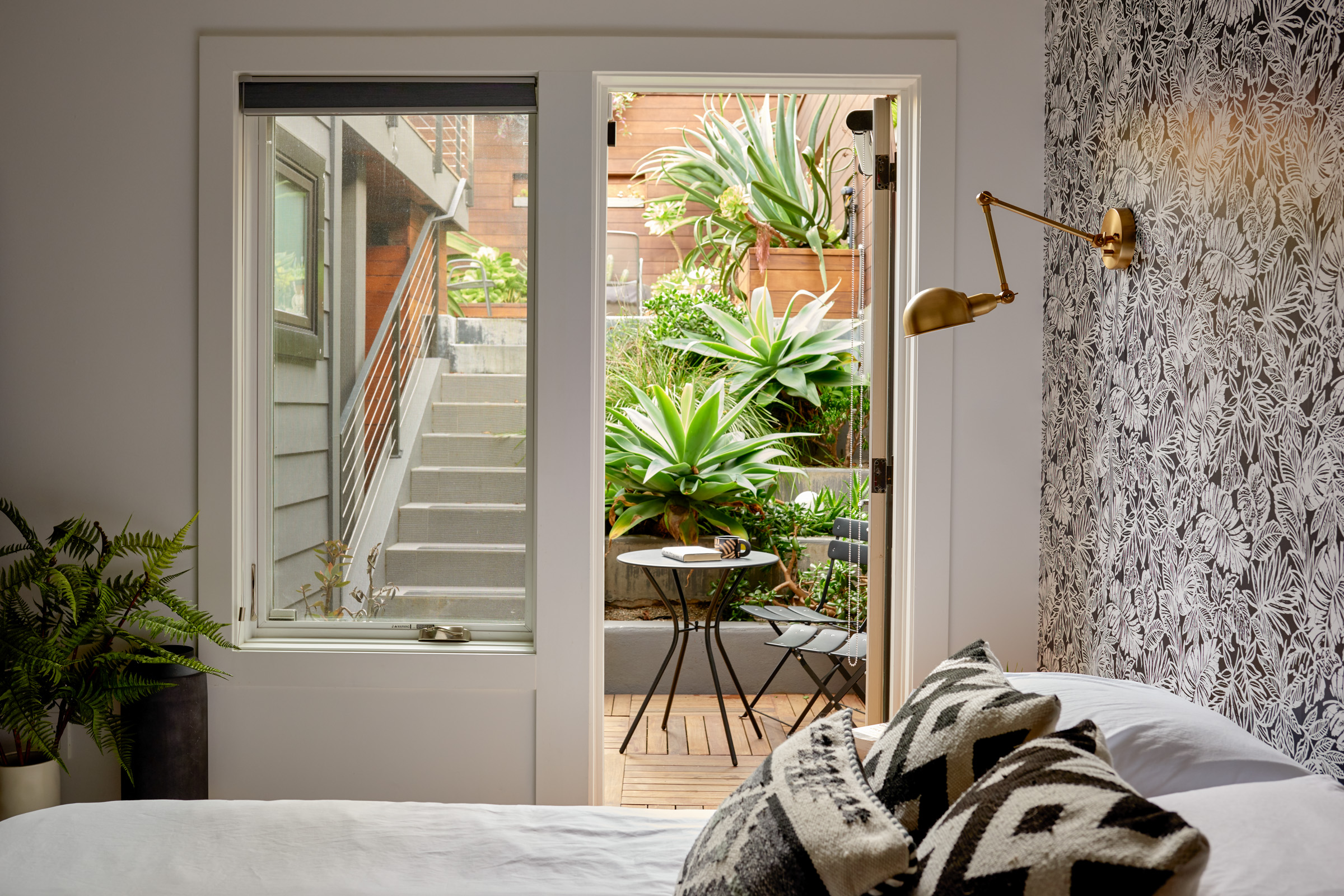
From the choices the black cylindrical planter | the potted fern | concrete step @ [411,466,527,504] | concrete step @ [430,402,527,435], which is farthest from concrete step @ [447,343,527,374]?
the black cylindrical planter

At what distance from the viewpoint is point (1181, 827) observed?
31.4 inches

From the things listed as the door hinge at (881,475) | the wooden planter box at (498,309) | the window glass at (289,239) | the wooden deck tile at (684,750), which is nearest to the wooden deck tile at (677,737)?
the wooden deck tile at (684,750)

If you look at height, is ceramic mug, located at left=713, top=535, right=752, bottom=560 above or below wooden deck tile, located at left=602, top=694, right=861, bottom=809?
above

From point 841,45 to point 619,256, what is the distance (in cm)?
Answer: 410

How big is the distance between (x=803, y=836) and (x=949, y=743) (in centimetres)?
23

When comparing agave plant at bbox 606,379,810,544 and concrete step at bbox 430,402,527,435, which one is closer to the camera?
concrete step at bbox 430,402,527,435

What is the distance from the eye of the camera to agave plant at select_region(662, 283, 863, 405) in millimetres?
5254

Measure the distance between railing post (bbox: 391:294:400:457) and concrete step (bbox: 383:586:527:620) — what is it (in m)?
0.44

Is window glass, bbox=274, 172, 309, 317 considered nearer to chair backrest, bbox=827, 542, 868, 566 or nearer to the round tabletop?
the round tabletop

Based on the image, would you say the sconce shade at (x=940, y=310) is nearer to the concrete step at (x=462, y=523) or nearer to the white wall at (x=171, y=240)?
the white wall at (x=171, y=240)

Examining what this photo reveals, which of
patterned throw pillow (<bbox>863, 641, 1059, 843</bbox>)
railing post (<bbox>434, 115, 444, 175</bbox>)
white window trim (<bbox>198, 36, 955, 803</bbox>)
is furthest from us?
railing post (<bbox>434, 115, 444, 175</bbox>)

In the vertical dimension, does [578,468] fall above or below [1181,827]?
above

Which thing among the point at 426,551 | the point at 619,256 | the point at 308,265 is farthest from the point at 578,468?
the point at 619,256

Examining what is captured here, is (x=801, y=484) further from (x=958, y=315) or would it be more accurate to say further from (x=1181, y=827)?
(x=1181, y=827)
